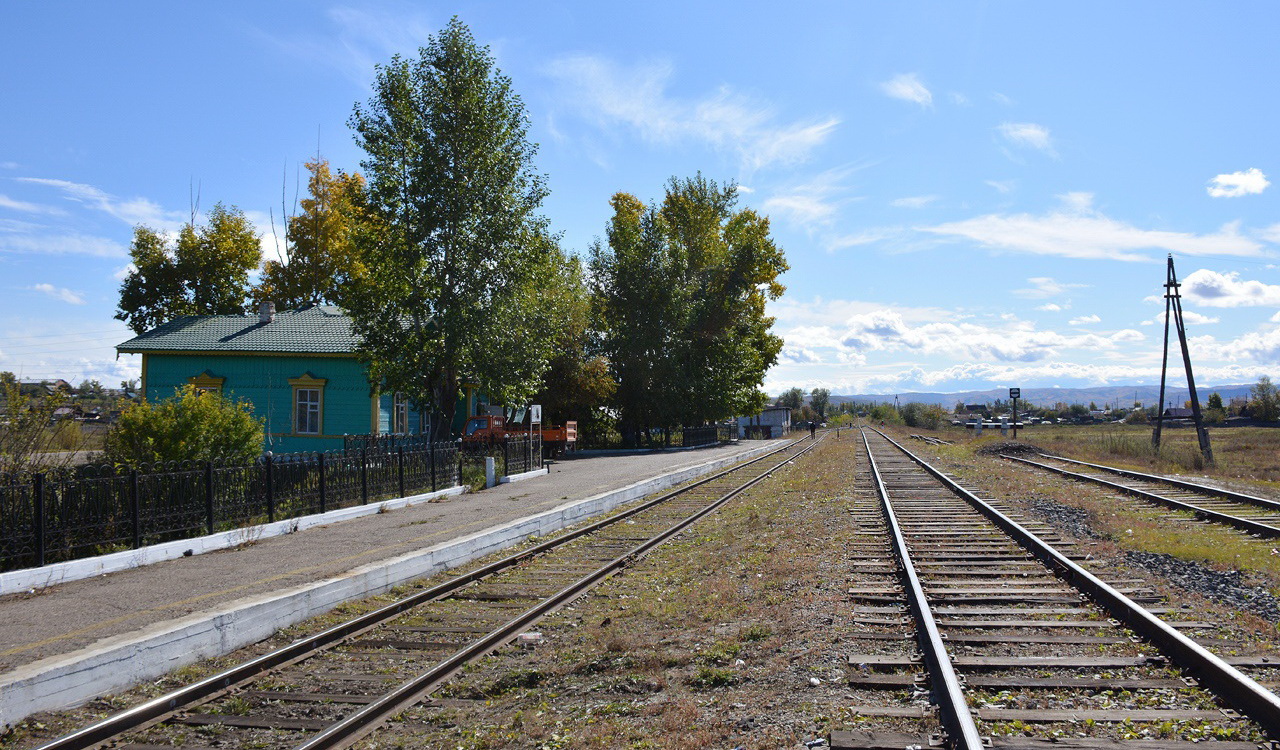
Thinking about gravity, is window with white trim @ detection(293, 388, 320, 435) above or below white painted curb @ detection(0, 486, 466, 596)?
above

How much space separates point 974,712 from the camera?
4.94 meters

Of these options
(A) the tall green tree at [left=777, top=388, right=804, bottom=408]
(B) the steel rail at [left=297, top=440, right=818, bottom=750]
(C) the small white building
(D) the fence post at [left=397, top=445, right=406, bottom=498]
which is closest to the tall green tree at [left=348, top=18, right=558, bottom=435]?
(D) the fence post at [left=397, top=445, right=406, bottom=498]

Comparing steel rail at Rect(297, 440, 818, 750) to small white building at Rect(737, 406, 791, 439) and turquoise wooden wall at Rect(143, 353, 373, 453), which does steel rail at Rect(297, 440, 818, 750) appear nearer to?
turquoise wooden wall at Rect(143, 353, 373, 453)

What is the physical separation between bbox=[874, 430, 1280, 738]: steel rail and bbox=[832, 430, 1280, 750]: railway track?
0.01 m

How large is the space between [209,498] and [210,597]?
4161 millimetres

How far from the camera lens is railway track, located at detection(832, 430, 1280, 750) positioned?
183 inches

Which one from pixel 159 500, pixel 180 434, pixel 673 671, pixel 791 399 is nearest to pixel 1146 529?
pixel 673 671

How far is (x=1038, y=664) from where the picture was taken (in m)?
5.89

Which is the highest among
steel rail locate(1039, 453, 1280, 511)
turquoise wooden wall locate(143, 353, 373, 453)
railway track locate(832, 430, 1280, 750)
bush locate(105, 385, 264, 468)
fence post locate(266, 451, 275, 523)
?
turquoise wooden wall locate(143, 353, 373, 453)

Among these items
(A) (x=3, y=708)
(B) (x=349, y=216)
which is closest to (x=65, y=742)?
(A) (x=3, y=708)

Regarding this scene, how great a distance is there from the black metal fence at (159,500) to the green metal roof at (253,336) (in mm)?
14191

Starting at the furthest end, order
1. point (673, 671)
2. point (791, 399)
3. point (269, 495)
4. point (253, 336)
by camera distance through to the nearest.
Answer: point (791, 399), point (253, 336), point (269, 495), point (673, 671)

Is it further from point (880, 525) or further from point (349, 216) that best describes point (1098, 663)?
point (349, 216)

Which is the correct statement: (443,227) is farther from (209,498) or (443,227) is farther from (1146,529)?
(1146,529)
